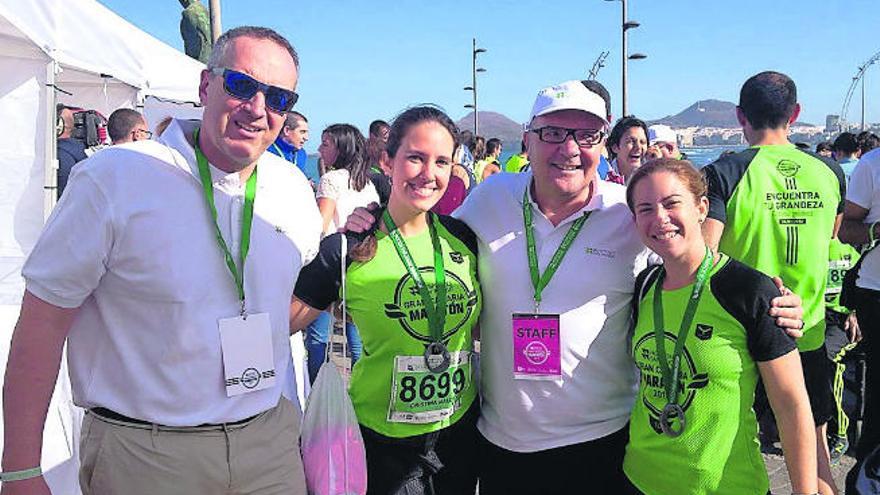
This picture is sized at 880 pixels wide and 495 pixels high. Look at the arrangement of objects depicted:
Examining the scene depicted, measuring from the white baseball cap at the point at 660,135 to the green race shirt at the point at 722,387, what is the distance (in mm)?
3673

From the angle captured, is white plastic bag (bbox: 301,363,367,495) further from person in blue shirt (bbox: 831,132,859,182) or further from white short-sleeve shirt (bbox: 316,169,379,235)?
person in blue shirt (bbox: 831,132,859,182)

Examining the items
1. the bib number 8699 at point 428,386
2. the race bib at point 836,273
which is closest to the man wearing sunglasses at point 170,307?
the bib number 8699 at point 428,386

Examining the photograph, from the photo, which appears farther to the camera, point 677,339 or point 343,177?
A: point 343,177

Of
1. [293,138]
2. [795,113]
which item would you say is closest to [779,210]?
[795,113]

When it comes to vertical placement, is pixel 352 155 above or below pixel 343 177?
above

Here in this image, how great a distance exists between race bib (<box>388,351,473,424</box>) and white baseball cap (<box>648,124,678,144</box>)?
3.88 meters

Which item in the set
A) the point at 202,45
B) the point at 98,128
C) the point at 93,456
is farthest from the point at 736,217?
the point at 202,45

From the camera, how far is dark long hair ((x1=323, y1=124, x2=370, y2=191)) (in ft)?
17.2

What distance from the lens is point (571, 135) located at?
2396 millimetres

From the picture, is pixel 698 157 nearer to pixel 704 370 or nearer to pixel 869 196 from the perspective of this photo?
pixel 869 196

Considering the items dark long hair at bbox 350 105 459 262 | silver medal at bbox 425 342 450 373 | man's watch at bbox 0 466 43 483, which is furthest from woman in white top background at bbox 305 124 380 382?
man's watch at bbox 0 466 43 483

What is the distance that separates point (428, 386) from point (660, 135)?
409 centimetres

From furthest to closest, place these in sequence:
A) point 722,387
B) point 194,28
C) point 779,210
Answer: point 194,28
point 779,210
point 722,387

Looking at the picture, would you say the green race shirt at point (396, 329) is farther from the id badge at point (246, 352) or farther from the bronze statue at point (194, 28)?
the bronze statue at point (194, 28)
